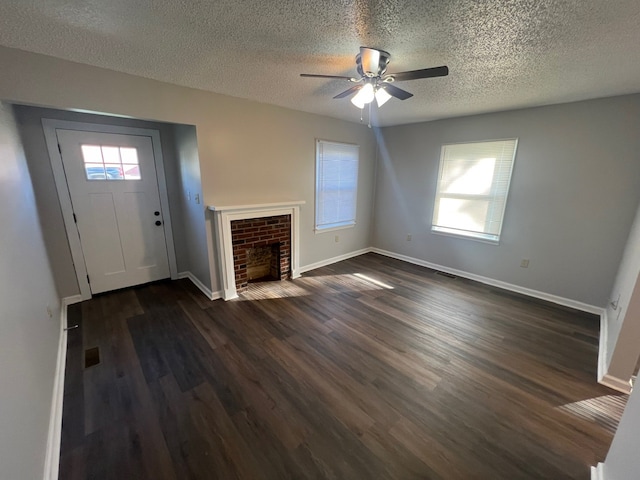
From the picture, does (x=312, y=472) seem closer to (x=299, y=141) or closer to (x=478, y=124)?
(x=299, y=141)

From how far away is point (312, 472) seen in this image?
53.6 inches

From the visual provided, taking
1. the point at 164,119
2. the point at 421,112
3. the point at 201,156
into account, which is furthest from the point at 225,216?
the point at 421,112

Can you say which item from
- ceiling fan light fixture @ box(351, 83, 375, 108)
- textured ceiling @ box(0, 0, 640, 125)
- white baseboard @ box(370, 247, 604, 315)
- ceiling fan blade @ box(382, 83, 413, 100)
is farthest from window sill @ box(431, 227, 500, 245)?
ceiling fan light fixture @ box(351, 83, 375, 108)

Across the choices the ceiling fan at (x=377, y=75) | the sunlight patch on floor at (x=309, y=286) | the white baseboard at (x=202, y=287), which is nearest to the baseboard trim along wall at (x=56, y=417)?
the white baseboard at (x=202, y=287)

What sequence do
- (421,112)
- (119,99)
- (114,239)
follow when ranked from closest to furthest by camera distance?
1. (119,99)
2. (114,239)
3. (421,112)

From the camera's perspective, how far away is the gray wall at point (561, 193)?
2.64 meters

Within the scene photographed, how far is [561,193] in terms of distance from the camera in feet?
9.78

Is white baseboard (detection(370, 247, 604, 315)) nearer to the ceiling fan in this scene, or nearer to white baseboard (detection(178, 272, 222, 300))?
the ceiling fan

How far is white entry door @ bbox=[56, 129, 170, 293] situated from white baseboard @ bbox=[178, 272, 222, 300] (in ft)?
1.17

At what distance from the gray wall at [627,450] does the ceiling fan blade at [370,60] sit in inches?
89.3

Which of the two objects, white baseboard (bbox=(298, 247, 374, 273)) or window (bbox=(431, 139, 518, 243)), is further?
white baseboard (bbox=(298, 247, 374, 273))

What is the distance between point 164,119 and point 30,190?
1437mm

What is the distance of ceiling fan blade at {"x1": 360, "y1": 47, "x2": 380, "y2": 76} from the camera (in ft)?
5.59

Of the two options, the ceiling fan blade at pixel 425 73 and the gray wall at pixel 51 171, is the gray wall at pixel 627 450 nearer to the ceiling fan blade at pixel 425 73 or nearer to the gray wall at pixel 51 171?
the ceiling fan blade at pixel 425 73
